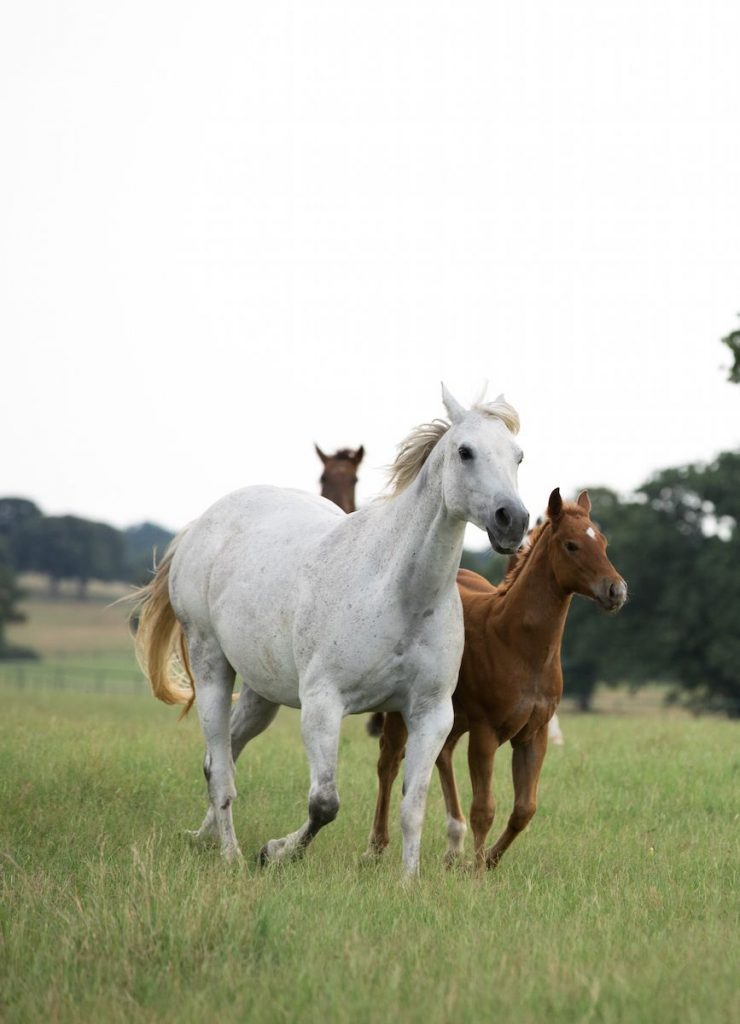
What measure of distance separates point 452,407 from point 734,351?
754 cm

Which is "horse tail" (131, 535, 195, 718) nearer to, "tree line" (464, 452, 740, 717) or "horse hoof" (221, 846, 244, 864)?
"horse hoof" (221, 846, 244, 864)

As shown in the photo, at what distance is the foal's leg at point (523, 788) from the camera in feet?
21.9

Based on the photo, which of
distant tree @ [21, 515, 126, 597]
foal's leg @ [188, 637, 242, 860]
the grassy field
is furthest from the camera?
distant tree @ [21, 515, 126, 597]

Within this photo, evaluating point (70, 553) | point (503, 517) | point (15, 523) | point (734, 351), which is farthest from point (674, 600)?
point (15, 523)

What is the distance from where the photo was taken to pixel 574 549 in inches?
260

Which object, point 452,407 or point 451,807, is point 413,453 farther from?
point 451,807

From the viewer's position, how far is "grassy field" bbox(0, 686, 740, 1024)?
12.4 ft

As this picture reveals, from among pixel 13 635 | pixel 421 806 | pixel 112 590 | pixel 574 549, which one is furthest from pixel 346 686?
pixel 112 590

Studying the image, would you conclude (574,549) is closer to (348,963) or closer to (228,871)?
(228,871)

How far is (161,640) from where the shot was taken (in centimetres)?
877

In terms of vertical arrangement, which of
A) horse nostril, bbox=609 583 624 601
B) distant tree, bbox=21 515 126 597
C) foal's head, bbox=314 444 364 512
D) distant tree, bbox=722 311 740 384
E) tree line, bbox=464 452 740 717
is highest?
distant tree, bbox=722 311 740 384

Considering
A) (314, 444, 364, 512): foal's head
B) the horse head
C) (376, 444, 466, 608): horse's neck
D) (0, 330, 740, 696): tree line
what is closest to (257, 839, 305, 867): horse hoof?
(376, 444, 466, 608): horse's neck

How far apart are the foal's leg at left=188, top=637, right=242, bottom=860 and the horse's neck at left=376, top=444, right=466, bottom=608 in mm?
1954

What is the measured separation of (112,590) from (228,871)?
326ft
